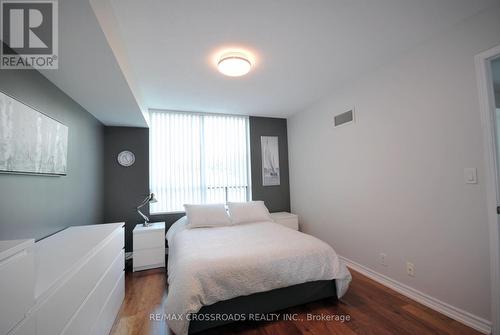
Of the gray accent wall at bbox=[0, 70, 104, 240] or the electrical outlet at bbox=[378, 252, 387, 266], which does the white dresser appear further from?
the electrical outlet at bbox=[378, 252, 387, 266]

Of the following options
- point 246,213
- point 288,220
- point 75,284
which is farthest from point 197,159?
point 75,284

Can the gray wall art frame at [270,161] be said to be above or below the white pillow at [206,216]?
above

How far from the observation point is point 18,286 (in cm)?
77

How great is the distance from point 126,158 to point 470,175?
412 centimetres

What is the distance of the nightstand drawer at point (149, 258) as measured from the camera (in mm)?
2807

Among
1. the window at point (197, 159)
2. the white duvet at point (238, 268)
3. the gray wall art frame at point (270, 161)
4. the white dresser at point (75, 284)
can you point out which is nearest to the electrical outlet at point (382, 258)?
the white duvet at point (238, 268)

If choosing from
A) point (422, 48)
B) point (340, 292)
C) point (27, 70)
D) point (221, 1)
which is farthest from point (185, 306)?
point (422, 48)

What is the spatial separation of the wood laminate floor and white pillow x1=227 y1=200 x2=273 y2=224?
51.6 inches

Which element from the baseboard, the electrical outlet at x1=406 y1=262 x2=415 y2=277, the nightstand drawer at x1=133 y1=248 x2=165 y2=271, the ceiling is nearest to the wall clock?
the ceiling

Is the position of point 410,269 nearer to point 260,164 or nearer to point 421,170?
point 421,170

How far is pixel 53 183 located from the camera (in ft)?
5.84

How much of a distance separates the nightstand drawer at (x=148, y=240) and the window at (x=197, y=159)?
2.04ft

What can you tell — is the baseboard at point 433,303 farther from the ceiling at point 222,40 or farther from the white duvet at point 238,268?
the ceiling at point 222,40

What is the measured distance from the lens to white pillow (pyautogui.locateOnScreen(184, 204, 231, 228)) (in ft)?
9.34
